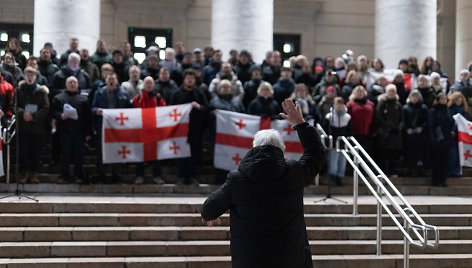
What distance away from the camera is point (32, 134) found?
1127cm

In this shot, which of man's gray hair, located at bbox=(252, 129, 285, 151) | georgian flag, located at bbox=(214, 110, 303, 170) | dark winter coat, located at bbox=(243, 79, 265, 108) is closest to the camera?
man's gray hair, located at bbox=(252, 129, 285, 151)

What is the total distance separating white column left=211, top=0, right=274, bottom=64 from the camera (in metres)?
18.6

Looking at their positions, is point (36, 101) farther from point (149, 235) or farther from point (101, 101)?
point (149, 235)

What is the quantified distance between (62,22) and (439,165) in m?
10.5

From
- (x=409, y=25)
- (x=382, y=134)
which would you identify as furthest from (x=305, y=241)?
(x=409, y=25)

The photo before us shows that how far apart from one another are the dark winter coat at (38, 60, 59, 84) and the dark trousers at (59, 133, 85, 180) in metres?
2.56

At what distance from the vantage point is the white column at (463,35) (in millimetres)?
23609

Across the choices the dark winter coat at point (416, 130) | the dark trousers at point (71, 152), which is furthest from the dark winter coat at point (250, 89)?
the dark trousers at point (71, 152)

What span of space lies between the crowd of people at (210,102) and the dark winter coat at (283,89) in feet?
0.07

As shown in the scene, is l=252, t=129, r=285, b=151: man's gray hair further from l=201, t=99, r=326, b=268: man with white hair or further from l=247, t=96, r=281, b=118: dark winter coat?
l=247, t=96, r=281, b=118: dark winter coat

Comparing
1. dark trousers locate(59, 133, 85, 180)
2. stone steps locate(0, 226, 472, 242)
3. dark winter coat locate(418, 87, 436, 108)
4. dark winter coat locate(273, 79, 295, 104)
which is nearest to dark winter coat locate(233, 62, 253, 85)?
dark winter coat locate(273, 79, 295, 104)

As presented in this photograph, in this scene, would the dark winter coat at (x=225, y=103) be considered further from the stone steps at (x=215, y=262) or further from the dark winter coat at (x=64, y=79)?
the stone steps at (x=215, y=262)

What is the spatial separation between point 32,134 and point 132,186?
196 centimetres

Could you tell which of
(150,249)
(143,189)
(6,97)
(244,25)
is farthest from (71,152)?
(244,25)
